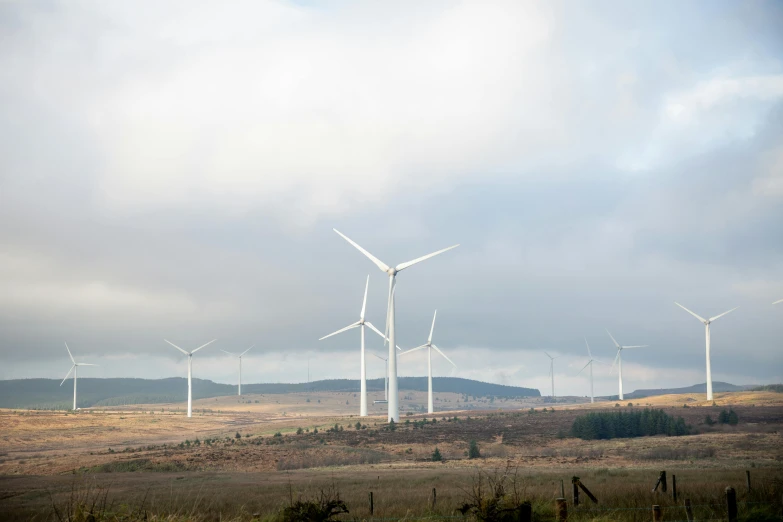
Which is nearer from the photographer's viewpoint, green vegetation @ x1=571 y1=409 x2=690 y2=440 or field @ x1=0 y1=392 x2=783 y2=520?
field @ x1=0 y1=392 x2=783 y2=520

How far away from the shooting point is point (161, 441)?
121 meters

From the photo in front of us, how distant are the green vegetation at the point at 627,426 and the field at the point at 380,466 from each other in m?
2.86

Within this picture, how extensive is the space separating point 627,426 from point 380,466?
4841 cm

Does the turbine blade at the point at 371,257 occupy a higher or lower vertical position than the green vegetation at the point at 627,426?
higher

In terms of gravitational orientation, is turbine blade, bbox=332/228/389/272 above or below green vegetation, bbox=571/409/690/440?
above

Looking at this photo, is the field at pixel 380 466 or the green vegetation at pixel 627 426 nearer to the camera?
the field at pixel 380 466

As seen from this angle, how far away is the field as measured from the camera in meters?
34.0

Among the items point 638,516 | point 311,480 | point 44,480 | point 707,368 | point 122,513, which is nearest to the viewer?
point 122,513

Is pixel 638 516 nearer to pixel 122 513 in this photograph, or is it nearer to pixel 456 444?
pixel 122 513

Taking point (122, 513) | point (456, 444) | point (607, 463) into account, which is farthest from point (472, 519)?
point (456, 444)

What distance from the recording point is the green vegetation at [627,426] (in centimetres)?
10023

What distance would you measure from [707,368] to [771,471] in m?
139

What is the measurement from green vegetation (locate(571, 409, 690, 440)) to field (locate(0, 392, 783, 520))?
286 centimetres

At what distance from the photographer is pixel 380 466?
229ft
